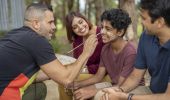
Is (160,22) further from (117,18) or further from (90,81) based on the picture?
(90,81)

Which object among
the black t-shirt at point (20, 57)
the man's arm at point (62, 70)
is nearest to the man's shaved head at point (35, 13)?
the black t-shirt at point (20, 57)

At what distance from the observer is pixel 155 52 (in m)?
3.10

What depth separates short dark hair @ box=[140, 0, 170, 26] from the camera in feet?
9.23

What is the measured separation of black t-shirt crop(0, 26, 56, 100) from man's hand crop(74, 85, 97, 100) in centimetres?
70

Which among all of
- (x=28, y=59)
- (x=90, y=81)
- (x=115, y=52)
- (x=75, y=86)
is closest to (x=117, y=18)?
(x=115, y=52)

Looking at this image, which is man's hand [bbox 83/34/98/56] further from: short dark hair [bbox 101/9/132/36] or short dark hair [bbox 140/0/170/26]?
short dark hair [bbox 140/0/170/26]

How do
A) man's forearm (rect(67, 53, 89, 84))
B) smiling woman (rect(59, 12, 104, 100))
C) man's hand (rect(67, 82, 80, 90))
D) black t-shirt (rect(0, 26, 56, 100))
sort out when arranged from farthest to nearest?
smiling woman (rect(59, 12, 104, 100)), man's hand (rect(67, 82, 80, 90)), man's forearm (rect(67, 53, 89, 84)), black t-shirt (rect(0, 26, 56, 100))

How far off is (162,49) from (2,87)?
1407 millimetres

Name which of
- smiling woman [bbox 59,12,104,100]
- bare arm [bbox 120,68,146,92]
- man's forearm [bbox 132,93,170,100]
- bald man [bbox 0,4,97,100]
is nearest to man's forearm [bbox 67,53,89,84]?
bald man [bbox 0,4,97,100]

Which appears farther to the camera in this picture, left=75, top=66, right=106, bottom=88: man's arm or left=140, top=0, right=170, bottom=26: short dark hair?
left=75, top=66, right=106, bottom=88: man's arm

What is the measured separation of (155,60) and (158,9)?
474mm

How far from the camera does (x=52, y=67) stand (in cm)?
315

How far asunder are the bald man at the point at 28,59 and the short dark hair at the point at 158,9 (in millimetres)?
813

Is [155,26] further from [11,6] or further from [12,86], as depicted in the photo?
[11,6]
